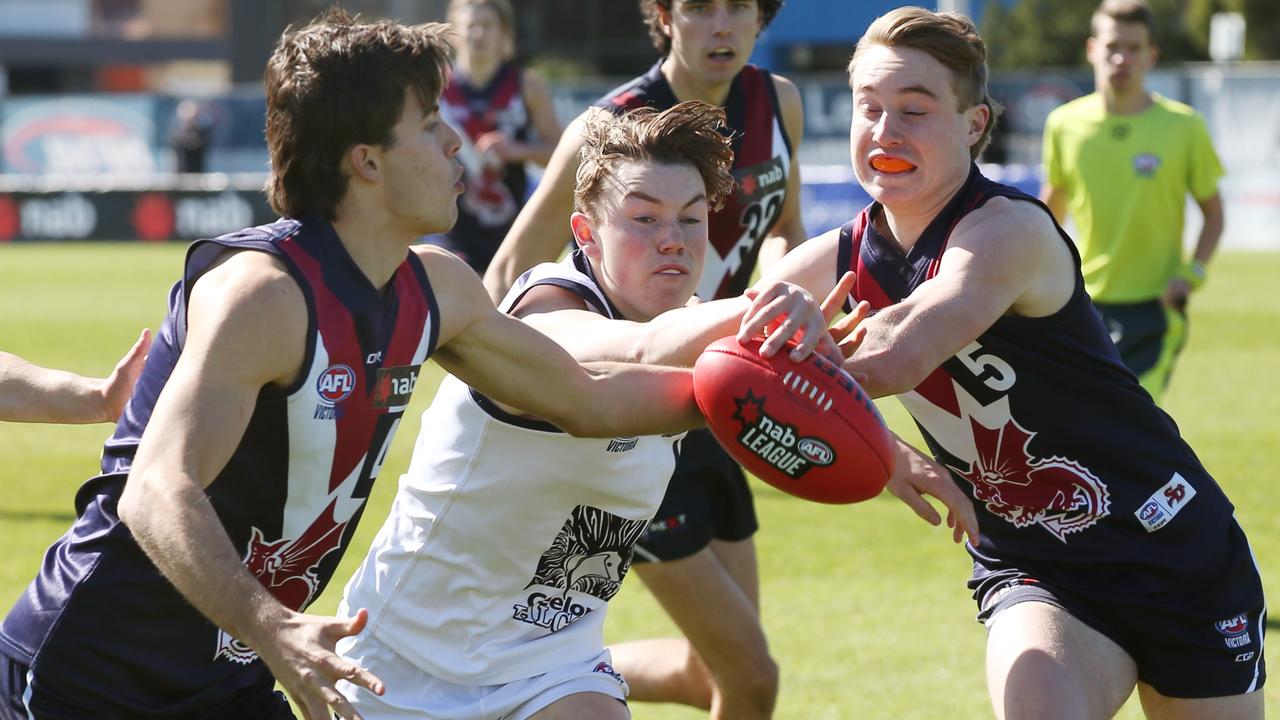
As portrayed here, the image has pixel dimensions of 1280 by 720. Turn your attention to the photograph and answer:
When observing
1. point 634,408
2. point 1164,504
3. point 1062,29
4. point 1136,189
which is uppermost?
point 634,408

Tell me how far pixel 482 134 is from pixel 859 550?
371cm

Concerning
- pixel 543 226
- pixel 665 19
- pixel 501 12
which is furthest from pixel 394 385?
pixel 501 12

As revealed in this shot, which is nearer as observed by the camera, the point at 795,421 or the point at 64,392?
the point at 795,421

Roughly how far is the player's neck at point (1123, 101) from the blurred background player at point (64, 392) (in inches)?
237

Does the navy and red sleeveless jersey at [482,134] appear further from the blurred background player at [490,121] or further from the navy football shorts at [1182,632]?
the navy football shorts at [1182,632]

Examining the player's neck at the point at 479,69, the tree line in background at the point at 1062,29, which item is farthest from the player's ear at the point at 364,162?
the tree line in background at the point at 1062,29

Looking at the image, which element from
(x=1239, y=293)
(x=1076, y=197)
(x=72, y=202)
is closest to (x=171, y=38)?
(x=72, y=202)

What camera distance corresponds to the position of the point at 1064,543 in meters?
3.78

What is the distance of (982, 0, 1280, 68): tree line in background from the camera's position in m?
39.8

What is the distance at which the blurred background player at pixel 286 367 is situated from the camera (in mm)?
2971

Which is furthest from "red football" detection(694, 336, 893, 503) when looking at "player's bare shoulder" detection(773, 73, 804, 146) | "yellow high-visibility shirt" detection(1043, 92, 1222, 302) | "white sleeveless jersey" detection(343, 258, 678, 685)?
"yellow high-visibility shirt" detection(1043, 92, 1222, 302)

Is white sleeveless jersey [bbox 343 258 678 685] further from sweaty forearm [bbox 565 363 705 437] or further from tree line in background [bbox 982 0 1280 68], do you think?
tree line in background [bbox 982 0 1280 68]

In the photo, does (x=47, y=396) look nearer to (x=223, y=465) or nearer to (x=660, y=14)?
(x=223, y=465)

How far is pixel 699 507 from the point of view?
5.02m
